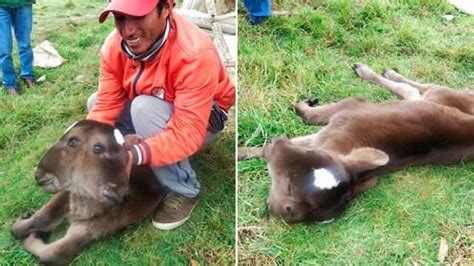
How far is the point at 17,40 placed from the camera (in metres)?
2.06

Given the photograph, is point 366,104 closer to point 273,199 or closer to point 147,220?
point 273,199

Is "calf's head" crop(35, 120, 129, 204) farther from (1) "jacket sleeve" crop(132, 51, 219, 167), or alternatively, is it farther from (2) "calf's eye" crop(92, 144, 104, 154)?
(1) "jacket sleeve" crop(132, 51, 219, 167)

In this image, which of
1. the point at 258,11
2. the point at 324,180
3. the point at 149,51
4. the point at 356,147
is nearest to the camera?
the point at 149,51

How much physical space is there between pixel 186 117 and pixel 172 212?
336 mm

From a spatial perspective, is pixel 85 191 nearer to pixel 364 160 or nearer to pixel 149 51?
pixel 149 51

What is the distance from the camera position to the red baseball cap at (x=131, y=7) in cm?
190

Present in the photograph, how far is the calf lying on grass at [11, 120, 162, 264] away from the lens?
191 cm

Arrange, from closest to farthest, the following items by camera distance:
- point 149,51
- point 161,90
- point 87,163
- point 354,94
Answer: point 87,163 → point 149,51 → point 161,90 → point 354,94

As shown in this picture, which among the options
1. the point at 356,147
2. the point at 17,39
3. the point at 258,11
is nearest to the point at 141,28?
the point at 17,39

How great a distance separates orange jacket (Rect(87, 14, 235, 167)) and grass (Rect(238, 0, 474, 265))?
576 millimetres

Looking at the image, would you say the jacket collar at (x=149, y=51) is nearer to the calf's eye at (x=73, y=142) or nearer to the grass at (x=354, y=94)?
the calf's eye at (x=73, y=142)

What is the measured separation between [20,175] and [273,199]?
3.25 ft

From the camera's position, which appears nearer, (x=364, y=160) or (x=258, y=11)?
(x=364, y=160)

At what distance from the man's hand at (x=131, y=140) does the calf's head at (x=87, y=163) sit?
38mm
